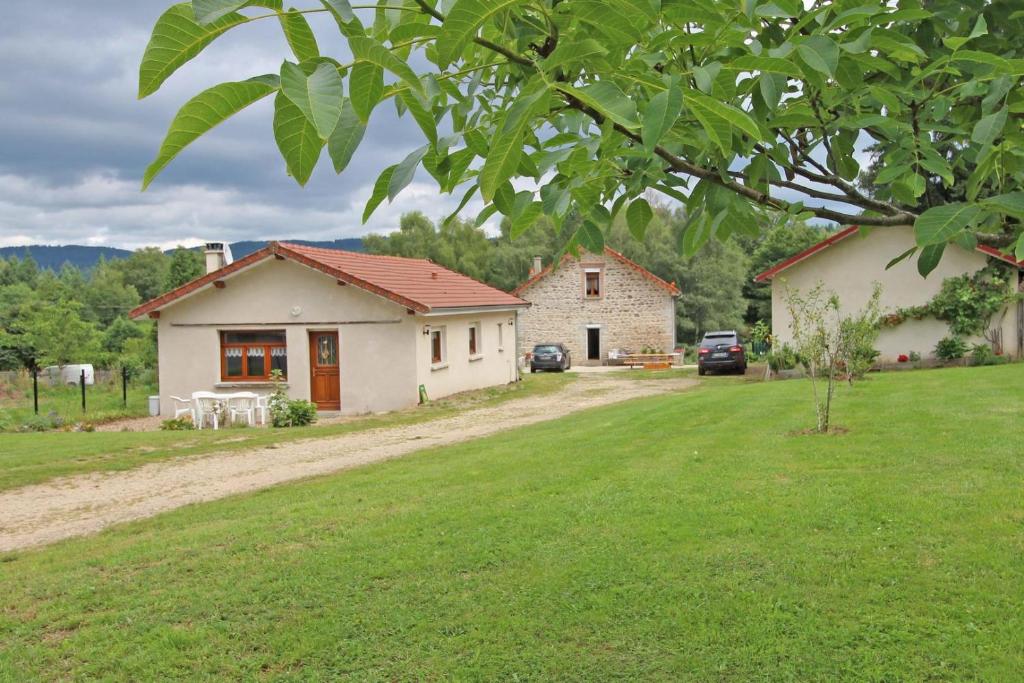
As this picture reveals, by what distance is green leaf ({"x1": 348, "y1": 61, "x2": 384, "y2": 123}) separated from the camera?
1104 mm

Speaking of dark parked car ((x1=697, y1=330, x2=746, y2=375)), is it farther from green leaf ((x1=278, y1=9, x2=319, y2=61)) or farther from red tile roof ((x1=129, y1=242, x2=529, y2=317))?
green leaf ((x1=278, y1=9, x2=319, y2=61))

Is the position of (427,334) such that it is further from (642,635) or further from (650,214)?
(650,214)

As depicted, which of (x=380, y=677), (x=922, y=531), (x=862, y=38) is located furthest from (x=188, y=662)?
(x=922, y=531)

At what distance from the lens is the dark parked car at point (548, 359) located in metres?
33.8

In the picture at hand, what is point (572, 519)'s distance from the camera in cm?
661

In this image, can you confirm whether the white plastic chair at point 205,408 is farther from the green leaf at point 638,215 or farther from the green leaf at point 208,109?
the green leaf at point 208,109

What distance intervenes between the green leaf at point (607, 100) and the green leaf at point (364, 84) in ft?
0.93

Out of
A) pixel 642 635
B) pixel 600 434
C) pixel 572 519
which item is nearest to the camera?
pixel 642 635

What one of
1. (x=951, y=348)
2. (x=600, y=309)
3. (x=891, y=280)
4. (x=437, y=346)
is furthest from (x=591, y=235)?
(x=600, y=309)

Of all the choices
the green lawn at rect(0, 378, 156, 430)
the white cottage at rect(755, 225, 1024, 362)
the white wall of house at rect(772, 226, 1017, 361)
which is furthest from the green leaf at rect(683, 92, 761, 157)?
the white cottage at rect(755, 225, 1024, 362)

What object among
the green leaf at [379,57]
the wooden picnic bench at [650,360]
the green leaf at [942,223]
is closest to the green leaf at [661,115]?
the green leaf at [379,57]

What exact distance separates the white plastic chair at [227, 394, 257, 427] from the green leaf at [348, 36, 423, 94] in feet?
59.6

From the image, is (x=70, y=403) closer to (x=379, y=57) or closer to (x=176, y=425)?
(x=176, y=425)

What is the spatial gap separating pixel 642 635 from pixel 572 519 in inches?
89.0
